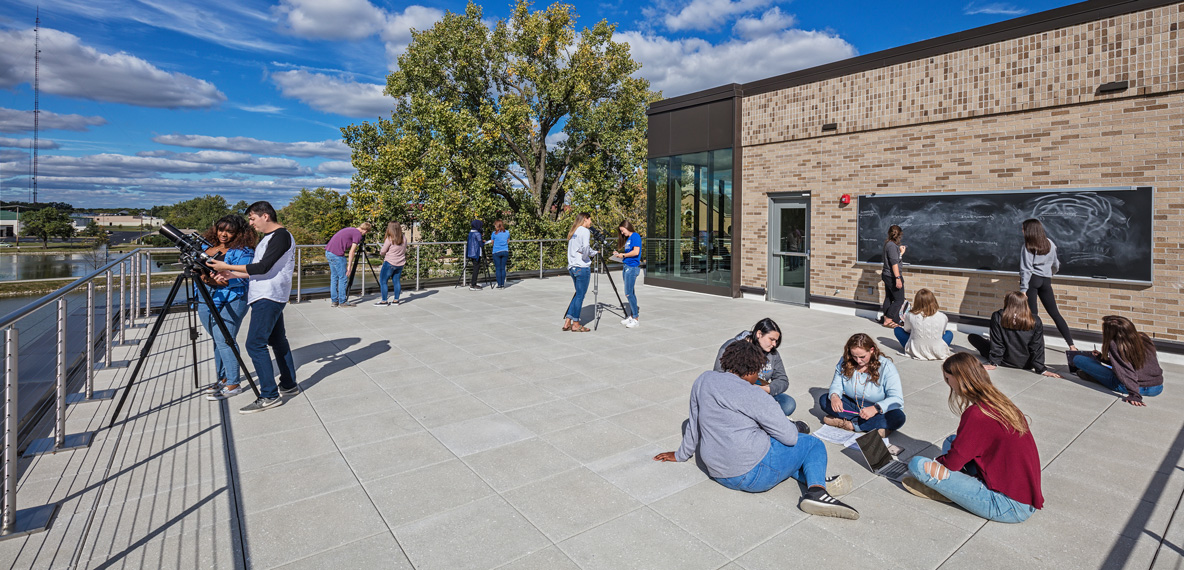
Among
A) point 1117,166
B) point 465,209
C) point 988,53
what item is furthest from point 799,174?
point 465,209

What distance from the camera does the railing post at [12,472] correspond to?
116 inches

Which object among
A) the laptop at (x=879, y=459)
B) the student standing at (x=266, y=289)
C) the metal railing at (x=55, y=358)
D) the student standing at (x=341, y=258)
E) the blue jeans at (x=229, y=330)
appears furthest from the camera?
the student standing at (x=341, y=258)

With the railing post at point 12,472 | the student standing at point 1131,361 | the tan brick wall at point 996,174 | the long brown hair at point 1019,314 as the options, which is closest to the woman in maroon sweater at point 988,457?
the student standing at point 1131,361

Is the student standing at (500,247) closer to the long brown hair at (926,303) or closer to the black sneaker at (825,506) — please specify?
the long brown hair at (926,303)

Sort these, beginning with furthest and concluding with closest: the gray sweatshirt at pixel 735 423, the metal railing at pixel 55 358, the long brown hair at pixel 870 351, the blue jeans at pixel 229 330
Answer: the blue jeans at pixel 229 330 < the long brown hair at pixel 870 351 < the gray sweatshirt at pixel 735 423 < the metal railing at pixel 55 358

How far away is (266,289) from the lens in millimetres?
5031

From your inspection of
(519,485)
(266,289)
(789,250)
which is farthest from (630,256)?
(519,485)

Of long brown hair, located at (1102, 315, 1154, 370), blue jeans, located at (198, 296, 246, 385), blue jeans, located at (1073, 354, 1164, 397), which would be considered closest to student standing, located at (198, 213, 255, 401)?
blue jeans, located at (198, 296, 246, 385)

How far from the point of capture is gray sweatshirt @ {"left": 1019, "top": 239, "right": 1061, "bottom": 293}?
24.5 ft

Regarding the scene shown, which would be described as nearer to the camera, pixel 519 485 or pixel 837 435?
pixel 519 485

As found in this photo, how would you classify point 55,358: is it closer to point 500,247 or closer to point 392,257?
point 392,257

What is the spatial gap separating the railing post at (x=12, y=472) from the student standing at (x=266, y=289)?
177 centimetres

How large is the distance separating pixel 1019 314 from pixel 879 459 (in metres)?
3.92

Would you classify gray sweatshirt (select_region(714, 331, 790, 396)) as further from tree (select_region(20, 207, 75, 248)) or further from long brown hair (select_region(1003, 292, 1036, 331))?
tree (select_region(20, 207, 75, 248))
